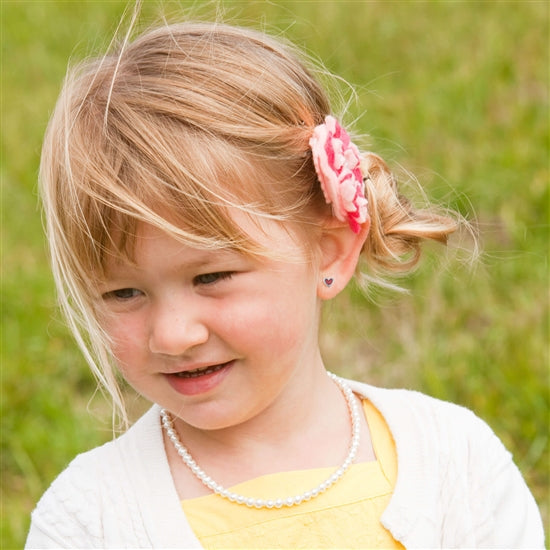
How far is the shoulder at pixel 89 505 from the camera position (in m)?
1.78

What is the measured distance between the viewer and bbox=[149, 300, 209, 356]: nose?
1583 millimetres

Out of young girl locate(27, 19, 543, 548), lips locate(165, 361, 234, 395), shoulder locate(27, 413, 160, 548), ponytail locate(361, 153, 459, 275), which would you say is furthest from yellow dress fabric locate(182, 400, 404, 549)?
ponytail locate(361, 153, 459, 275)

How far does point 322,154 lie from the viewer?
177 cm

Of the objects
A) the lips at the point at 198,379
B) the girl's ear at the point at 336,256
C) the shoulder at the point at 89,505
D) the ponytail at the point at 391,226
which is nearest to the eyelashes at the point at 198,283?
the lips at the point at 198,379

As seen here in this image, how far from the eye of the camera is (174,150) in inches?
63.6

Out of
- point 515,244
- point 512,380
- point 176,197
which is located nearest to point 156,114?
point 176,197

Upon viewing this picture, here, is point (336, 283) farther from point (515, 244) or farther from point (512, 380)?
point (515, 244)

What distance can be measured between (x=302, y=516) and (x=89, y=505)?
0.40 metres

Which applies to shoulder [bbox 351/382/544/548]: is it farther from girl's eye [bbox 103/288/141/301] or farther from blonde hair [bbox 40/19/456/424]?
girl's eye [bbox 103/288/141/301]

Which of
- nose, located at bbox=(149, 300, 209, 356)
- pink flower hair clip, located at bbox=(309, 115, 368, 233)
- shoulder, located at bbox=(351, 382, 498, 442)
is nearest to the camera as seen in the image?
nose, located at bbox=(149, 300, 209, 356)

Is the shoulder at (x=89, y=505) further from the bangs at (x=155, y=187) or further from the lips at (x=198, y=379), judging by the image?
the bangs at (x=155, y=187)

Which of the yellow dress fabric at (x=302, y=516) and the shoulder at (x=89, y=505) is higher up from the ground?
the shoulder at (x=89, y=505)

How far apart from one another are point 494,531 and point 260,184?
84 cm

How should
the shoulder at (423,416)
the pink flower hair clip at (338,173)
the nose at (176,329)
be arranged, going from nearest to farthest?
the nose at (176,329) → the pink flower hair clip at (338,173) → the shoulder at (423,416)
